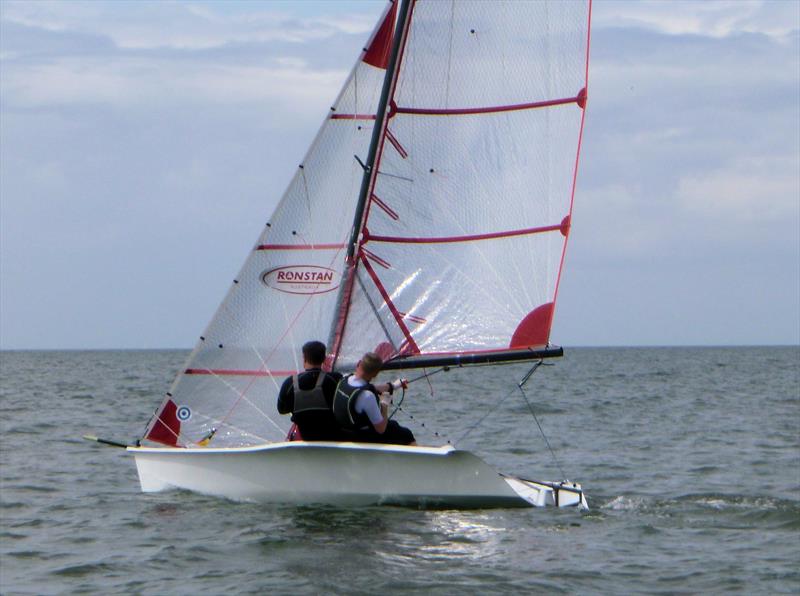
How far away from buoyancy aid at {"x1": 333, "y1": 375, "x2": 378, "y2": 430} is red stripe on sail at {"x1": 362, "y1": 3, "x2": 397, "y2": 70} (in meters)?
3.20

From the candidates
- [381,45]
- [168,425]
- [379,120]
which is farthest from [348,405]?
[381,45]

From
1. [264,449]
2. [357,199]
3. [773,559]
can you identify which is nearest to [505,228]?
[357,199]

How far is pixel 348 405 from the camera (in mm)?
10930

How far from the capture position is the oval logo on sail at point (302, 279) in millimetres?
12328

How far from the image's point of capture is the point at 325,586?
881 centimetres

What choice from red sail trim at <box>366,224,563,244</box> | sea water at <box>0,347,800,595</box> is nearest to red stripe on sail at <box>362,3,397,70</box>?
red sail trim at <box>366,224,563,244</box>

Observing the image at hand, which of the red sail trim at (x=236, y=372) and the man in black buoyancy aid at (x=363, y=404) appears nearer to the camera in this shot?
the man in black buoyancy aid at (x=363, y=404)

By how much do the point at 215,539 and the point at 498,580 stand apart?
255 cm

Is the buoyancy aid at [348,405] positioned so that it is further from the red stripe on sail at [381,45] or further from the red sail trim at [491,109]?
the red stripe on sail at [381,45]

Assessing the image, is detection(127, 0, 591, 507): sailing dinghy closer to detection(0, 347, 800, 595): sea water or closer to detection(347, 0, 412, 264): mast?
detection(347, 0, 412, 264): mast

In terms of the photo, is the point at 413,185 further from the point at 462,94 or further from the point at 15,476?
the point at 15,476

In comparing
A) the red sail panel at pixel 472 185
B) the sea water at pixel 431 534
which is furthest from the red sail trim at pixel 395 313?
the sea water at pixel 431 534

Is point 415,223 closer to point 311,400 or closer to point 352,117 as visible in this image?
point 352,117

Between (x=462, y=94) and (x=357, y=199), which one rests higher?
(x=462, y=94)
